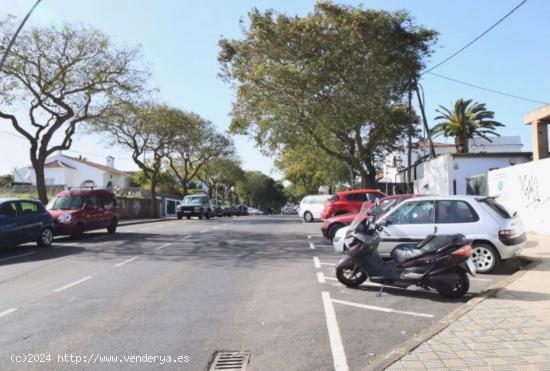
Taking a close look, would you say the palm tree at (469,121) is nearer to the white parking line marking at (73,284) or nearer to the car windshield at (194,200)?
the car windshield at (194,200)

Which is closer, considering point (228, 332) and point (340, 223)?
point (228, 332)

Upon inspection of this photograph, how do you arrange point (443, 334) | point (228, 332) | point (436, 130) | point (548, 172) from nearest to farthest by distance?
1. point (443, 334)
2. point (228, 332)
3. point (548, 172)
4. point (436, 130)

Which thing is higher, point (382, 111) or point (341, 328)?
point (382, 111)

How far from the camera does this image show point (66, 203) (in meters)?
20.0

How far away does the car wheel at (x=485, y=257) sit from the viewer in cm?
1034

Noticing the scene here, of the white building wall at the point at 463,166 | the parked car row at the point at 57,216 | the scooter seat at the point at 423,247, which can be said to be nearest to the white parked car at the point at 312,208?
the white building wall at the point at 463,166

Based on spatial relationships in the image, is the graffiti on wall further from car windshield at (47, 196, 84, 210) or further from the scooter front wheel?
car windshield at (47, 196, 84, 210)

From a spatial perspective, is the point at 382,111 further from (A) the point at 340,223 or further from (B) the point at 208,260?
(B) the point at 208,260

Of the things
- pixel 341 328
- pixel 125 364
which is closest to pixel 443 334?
pixel 341 328

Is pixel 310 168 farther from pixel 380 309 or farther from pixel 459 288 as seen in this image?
pixel 380 309

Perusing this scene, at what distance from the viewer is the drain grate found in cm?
512

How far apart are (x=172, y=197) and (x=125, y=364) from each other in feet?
188

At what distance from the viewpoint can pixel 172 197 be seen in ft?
201

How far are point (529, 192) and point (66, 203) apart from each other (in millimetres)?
16389
